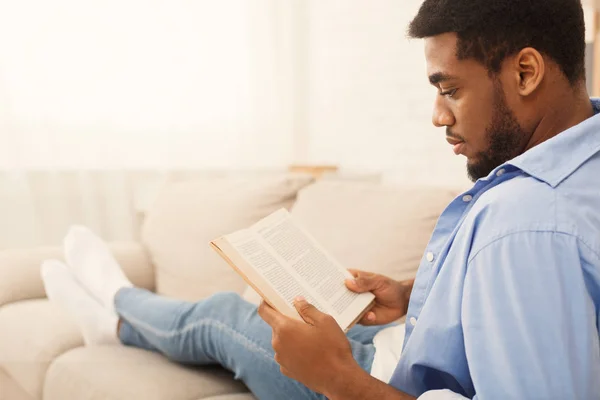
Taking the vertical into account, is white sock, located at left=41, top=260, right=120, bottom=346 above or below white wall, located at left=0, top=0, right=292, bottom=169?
below

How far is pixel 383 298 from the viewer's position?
1.17 metres

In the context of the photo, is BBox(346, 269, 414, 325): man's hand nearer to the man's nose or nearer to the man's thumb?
the man's thumb

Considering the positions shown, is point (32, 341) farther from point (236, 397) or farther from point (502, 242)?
point (502, 242)

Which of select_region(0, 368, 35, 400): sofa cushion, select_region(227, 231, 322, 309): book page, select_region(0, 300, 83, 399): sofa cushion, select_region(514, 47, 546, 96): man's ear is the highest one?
select_region(514, 47, 546, 96): man's ear

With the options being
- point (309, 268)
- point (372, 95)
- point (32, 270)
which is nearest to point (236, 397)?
point (309, 268)

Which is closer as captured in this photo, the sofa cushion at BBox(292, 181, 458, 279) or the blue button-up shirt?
the blue button-up shirt

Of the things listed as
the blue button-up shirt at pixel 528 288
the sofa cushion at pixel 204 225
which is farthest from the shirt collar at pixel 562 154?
the sofa cushion at pixel 204 225

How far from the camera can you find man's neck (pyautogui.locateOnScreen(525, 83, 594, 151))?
82 centimetres

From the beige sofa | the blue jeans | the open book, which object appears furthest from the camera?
the beige sofa

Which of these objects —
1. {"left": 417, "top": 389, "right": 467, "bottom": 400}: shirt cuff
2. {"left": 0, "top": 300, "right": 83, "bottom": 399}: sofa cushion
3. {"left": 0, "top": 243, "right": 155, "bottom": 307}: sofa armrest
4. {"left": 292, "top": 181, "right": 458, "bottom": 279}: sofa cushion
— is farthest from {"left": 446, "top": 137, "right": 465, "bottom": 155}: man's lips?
{"left": 0, "top": 243, "right": 155, "bottom": 307}: sofa armrest

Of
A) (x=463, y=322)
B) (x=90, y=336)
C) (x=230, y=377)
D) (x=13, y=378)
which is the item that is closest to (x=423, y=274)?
(x=463, y=322)

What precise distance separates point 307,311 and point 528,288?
334 millimetres

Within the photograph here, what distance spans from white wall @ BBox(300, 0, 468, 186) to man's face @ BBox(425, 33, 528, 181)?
127cm

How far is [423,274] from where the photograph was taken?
89cm
